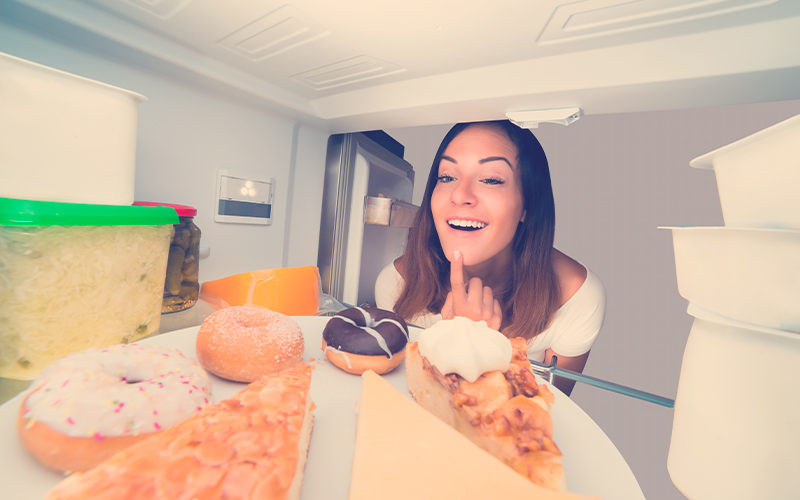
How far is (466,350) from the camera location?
0.67 metres

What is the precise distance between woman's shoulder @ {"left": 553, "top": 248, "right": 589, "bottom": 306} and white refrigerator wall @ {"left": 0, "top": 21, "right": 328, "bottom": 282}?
135 cm

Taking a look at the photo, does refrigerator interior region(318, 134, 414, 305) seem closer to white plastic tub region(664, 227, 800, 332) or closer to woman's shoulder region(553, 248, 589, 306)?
woman's shoulder region(553, 248, 589, 306)

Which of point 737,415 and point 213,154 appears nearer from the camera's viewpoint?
point 737,415

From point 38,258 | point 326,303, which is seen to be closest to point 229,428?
point 38,258

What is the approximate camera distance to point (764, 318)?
0.41 metres

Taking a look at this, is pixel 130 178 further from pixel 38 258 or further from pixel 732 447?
pixel 732 447

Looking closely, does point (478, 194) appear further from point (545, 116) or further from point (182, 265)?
point (182, 265)

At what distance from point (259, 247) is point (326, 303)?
0.42 meters

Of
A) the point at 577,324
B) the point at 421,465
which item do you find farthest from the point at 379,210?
the point at 421,465

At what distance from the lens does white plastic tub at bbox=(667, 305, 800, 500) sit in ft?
1.31

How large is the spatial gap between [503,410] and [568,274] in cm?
123

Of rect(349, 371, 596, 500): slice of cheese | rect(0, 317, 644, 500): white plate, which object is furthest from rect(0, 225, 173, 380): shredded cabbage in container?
rect(349, 371, 596, 500): slice of cheese

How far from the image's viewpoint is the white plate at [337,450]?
402 millimetres

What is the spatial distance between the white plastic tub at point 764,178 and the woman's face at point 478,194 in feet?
3.24
